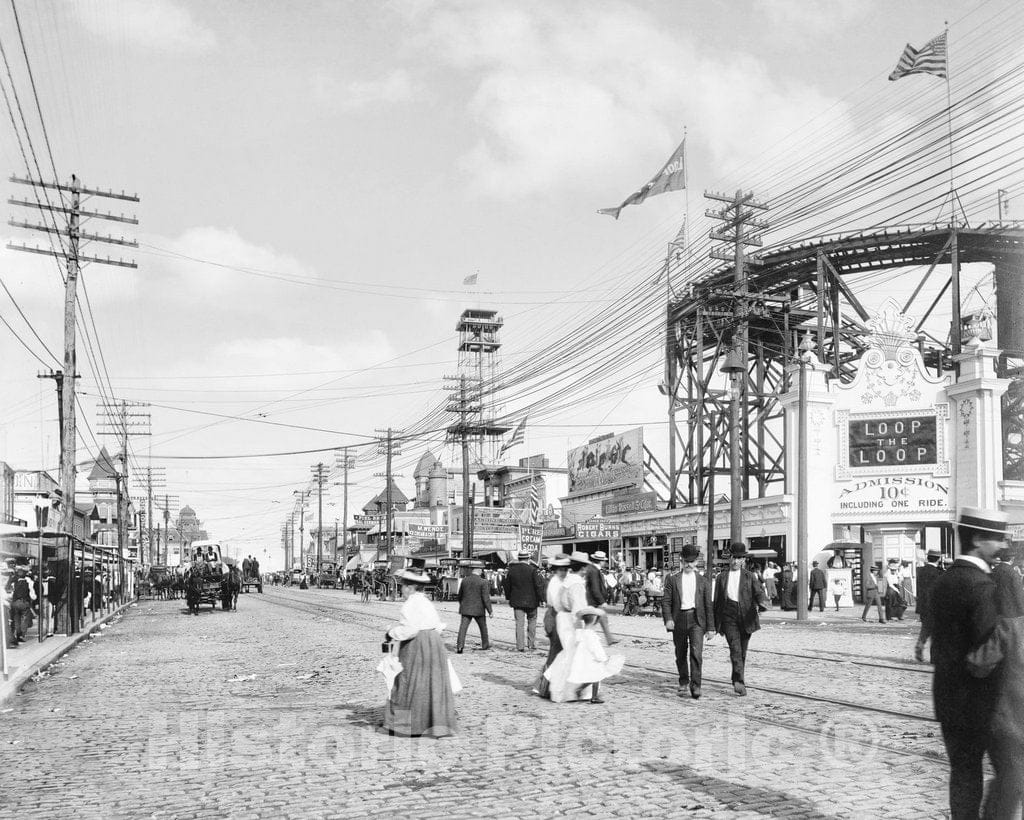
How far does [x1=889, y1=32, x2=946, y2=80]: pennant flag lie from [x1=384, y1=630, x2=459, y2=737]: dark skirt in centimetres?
1948

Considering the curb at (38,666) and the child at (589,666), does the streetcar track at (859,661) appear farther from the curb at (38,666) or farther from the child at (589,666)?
the curb at (38,666)

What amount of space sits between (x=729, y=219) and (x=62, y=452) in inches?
787

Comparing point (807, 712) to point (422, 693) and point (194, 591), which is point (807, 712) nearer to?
point (422, 693)

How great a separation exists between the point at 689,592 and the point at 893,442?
29.2 m

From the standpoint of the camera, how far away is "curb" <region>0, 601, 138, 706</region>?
41.6ft

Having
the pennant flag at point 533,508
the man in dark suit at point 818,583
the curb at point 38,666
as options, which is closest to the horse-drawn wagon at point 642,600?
the man in dark suit at point 818,583

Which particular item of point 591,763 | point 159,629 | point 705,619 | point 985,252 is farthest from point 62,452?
point 985,252

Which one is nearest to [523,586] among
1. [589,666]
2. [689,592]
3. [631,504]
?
[689,592]

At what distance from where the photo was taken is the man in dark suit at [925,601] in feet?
21.0

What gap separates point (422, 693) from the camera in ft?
30.1

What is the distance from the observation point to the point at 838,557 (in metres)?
35.1

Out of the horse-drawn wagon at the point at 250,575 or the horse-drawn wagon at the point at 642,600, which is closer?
the horse-drawn wagon at the point at 642,600

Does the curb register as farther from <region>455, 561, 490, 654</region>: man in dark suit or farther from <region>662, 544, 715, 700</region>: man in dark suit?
<region>662, 544, 715, 700</region>: man in dark suit

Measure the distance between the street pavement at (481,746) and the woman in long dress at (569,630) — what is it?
0.20 metres
